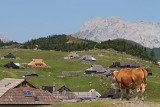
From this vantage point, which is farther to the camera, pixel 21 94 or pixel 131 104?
pixel 21 94

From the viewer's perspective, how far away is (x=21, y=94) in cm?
4531

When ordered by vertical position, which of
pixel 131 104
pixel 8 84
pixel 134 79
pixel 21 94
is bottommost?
pixel 21 94

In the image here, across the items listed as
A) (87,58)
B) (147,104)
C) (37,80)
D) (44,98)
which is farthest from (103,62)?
(147,104)

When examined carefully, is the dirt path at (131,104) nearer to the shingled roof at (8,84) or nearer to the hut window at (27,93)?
the hut window at (27,93)

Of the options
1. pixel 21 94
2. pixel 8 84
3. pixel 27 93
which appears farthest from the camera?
pixel 8 84

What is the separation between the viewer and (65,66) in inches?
6314

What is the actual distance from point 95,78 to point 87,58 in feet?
206

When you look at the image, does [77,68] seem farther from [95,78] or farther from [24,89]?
[24,89]

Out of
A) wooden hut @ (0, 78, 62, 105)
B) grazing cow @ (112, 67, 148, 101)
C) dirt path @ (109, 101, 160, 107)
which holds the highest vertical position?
grazing cow @ (112, 67, 148, 101)

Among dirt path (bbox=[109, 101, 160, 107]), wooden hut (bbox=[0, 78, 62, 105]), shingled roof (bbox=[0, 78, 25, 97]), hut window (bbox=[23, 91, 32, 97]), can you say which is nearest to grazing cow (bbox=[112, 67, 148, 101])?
dirt path (bbox=[109, 101, 160, 107])

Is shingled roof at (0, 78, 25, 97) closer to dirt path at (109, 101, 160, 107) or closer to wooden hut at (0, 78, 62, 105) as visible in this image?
wooden hut at (0, 78, 62, 105)

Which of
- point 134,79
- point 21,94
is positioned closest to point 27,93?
point 21,94

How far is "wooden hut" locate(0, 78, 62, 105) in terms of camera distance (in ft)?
143

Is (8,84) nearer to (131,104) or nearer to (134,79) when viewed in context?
(131,104)
